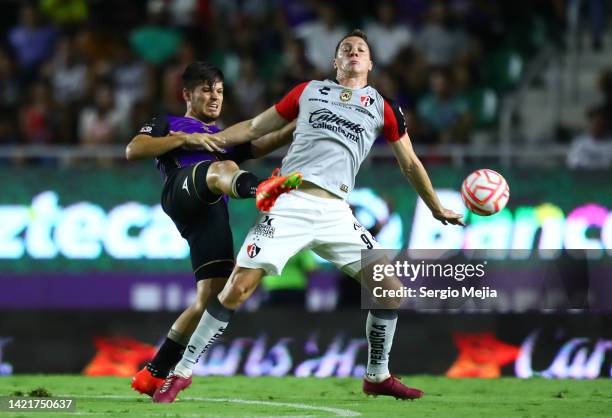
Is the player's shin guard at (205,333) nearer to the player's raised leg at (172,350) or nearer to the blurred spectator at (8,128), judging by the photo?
the player's raised leg at (172,350)

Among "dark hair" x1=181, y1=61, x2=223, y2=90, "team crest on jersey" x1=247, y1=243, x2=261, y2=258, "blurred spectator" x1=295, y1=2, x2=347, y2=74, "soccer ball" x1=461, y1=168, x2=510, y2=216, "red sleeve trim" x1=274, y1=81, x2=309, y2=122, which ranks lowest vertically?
"team crest on jersey" x1=247, y1=243, x2=261, y2=258

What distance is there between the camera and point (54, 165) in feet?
54.8

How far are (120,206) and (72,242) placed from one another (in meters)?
0.72

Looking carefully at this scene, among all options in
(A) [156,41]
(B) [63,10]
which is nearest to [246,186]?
(A) [156,41]

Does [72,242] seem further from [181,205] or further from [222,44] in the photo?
[181,205]

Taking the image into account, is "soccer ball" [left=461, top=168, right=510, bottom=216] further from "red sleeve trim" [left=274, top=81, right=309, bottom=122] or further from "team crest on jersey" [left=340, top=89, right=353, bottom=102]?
"red sleeve trim" [left=274, top=81, right=309, bottom=122]

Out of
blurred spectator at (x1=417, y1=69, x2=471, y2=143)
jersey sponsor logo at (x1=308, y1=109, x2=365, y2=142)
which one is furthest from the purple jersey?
blurred spectator at (x1=417, y1=69, x2=471, y2=143)

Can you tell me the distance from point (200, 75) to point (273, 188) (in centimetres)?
140

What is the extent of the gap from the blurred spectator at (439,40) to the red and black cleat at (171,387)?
9296 millimetres

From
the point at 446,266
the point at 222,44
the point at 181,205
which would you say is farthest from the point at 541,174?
the point at 181,205

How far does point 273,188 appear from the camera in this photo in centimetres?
871

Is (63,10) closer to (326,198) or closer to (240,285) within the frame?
(326,198)

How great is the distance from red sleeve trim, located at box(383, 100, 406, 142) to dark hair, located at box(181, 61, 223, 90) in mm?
1251

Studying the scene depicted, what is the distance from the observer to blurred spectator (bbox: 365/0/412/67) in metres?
17.6
